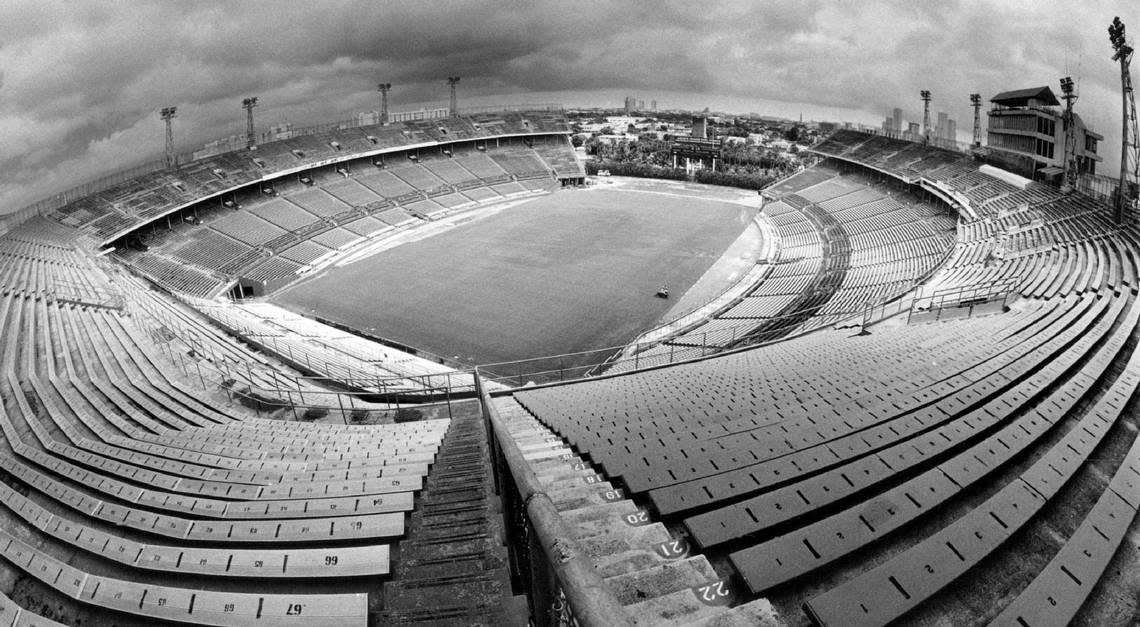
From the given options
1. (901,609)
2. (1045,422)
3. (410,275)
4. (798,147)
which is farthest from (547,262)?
(798,147)

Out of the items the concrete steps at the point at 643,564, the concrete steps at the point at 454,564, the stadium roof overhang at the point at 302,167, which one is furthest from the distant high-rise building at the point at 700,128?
the concrete steps at the point at 454,564

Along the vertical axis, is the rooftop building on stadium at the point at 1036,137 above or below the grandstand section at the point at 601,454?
above

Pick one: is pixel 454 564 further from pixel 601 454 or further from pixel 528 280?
pixel 528 280

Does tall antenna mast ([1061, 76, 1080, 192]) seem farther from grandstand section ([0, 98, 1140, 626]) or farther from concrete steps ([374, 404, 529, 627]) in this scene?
concrete steps ([374, 404, 529, 627])

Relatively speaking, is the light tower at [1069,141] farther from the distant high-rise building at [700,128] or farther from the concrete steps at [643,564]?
the distant high-rise building at [700,128]

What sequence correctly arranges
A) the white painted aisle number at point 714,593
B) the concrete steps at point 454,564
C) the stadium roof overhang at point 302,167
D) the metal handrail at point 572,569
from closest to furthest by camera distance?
the metal handrail at point 572,569 < the white painted aisle number at point 714,593 < the concrete steps at point 454,564 < the stadium roof overhang at point 302,167

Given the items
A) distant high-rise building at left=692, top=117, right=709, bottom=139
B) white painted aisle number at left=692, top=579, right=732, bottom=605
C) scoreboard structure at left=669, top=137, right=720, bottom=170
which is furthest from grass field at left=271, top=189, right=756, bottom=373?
distant high-rise building at left=692, top=117, right=709, bottom=139

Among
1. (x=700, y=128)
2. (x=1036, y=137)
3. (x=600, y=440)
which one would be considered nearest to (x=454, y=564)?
(x=600, y=440)
